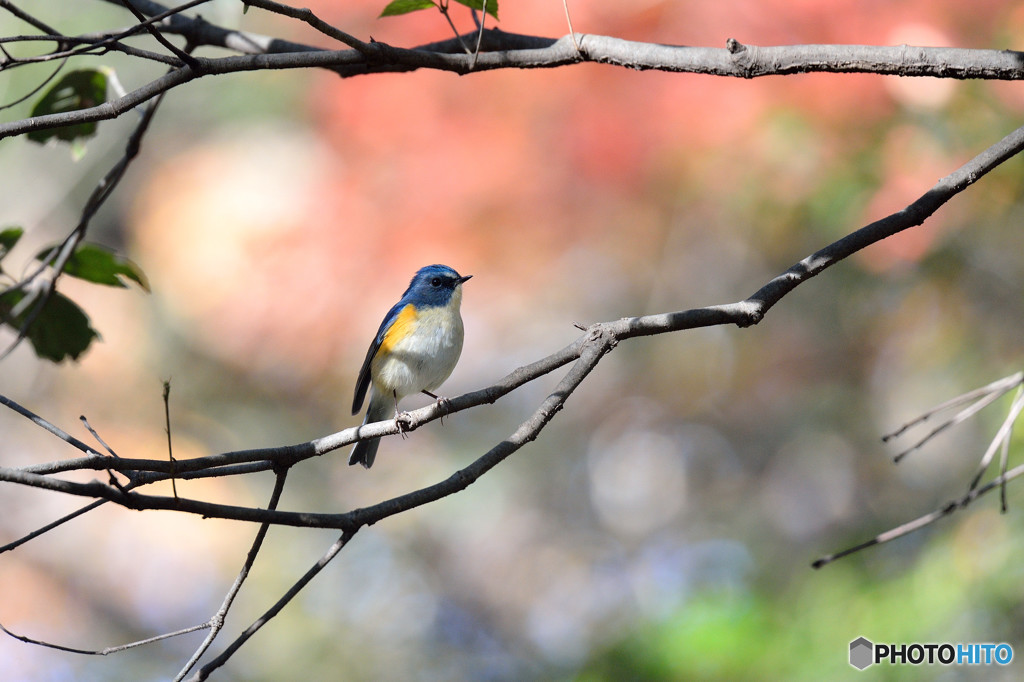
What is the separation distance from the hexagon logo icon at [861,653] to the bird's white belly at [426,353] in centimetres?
180

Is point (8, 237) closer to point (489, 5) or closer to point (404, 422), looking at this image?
point (404, 422)

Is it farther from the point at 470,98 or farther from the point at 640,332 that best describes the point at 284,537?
the point at 640,332

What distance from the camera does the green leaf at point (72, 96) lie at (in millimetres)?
2154

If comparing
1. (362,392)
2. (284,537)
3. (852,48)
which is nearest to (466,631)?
(284,537)

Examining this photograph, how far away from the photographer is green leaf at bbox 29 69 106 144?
2.15m

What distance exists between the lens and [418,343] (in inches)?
114

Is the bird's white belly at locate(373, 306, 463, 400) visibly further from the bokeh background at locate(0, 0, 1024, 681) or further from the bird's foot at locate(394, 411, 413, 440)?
the bokeh background at locate(0, 0, 1024, 681)

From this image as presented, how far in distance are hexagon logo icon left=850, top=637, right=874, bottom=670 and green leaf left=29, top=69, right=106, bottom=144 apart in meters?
3.08

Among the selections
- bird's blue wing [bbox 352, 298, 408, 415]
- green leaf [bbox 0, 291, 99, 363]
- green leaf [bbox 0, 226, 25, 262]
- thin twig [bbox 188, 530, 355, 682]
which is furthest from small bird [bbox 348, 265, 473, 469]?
thin twig [bbox 188, 530, 355, 682]

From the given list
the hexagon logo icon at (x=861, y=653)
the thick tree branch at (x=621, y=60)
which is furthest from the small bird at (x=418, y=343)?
the hexagon logo icon at (x=861, y=653)

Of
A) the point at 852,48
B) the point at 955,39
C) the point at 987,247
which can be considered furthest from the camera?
the point at 987,247

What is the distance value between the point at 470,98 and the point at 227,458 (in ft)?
14.3

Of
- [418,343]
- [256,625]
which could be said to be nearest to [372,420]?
[418,343]

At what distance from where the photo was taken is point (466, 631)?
6332mm
